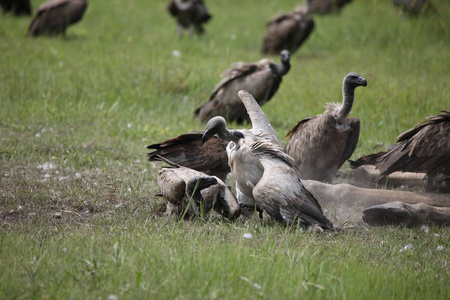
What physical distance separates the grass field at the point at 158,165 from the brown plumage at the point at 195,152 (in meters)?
0.35

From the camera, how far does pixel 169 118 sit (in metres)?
7.12

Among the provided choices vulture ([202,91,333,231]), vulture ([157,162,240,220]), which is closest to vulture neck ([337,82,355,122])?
vulture ([202,91,333,231])

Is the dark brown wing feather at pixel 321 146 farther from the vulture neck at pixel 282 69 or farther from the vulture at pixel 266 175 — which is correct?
the vulture neck at pixel 282 69

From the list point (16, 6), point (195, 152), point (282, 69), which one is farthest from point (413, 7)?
point (195, 152)

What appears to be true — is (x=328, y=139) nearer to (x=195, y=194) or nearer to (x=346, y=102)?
(x=346, y=102)

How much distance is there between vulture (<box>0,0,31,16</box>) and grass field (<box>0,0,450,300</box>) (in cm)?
62

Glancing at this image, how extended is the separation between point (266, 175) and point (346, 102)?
1562 millimetres

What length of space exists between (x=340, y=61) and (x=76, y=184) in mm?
7223

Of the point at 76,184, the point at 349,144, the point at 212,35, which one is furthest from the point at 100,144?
the point at 212,35

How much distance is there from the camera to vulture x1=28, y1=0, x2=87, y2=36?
10.8 m

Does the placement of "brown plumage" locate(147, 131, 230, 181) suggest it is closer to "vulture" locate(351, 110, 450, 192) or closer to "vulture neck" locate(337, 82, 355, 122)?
"vulture neck" locate(337, 82, 355, 122)

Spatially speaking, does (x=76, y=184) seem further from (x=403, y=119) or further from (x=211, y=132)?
(x=403, y=119)

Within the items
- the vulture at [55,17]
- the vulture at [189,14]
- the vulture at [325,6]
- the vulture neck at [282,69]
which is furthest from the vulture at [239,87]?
the vulture at [325,6]

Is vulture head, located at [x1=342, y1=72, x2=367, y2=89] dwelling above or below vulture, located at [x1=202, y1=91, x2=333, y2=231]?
above
